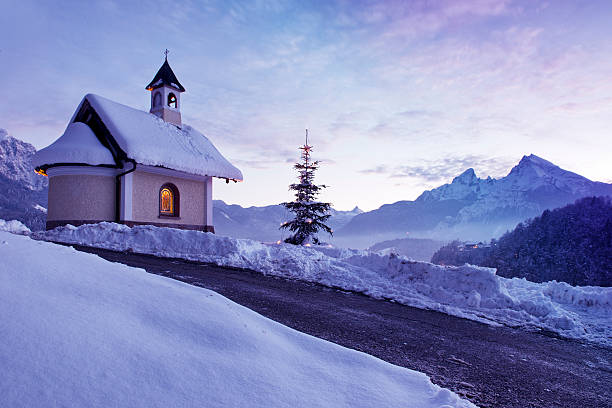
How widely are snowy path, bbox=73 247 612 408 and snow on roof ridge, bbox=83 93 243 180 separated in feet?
31.1

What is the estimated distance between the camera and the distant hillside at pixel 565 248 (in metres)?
55.3

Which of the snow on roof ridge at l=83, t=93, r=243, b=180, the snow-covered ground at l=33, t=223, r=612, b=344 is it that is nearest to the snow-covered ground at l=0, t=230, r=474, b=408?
the snow-covered ground at l=33, t=223, r=612, b=344

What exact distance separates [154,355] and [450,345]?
4.25 metres

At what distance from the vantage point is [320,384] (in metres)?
2.77

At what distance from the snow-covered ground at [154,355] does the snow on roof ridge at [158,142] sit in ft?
43.6

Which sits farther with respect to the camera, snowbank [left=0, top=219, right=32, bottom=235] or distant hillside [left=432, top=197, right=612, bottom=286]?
distant hillside [left=432, top=197, right=612, bottom=286]

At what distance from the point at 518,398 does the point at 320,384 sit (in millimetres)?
2197

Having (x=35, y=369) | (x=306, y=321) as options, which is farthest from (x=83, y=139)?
(x=35, y=369)

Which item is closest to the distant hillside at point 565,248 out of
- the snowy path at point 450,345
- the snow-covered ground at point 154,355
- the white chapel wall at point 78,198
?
the snowy path at point 450,345

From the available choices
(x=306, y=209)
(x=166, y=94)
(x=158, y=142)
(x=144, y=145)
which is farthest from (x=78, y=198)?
(x=306, y=209)

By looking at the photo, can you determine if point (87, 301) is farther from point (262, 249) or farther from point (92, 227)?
point (92, 227)

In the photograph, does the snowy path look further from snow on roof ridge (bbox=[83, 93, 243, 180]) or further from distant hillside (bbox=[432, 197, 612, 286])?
distant hillside (bbox=[432, 197, 612, 286])

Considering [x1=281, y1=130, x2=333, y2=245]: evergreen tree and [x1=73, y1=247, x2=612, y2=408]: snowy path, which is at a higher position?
[x1=281, y1=130, x2=333, y2=245]: evergreen tree

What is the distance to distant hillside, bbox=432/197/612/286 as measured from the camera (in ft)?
181
